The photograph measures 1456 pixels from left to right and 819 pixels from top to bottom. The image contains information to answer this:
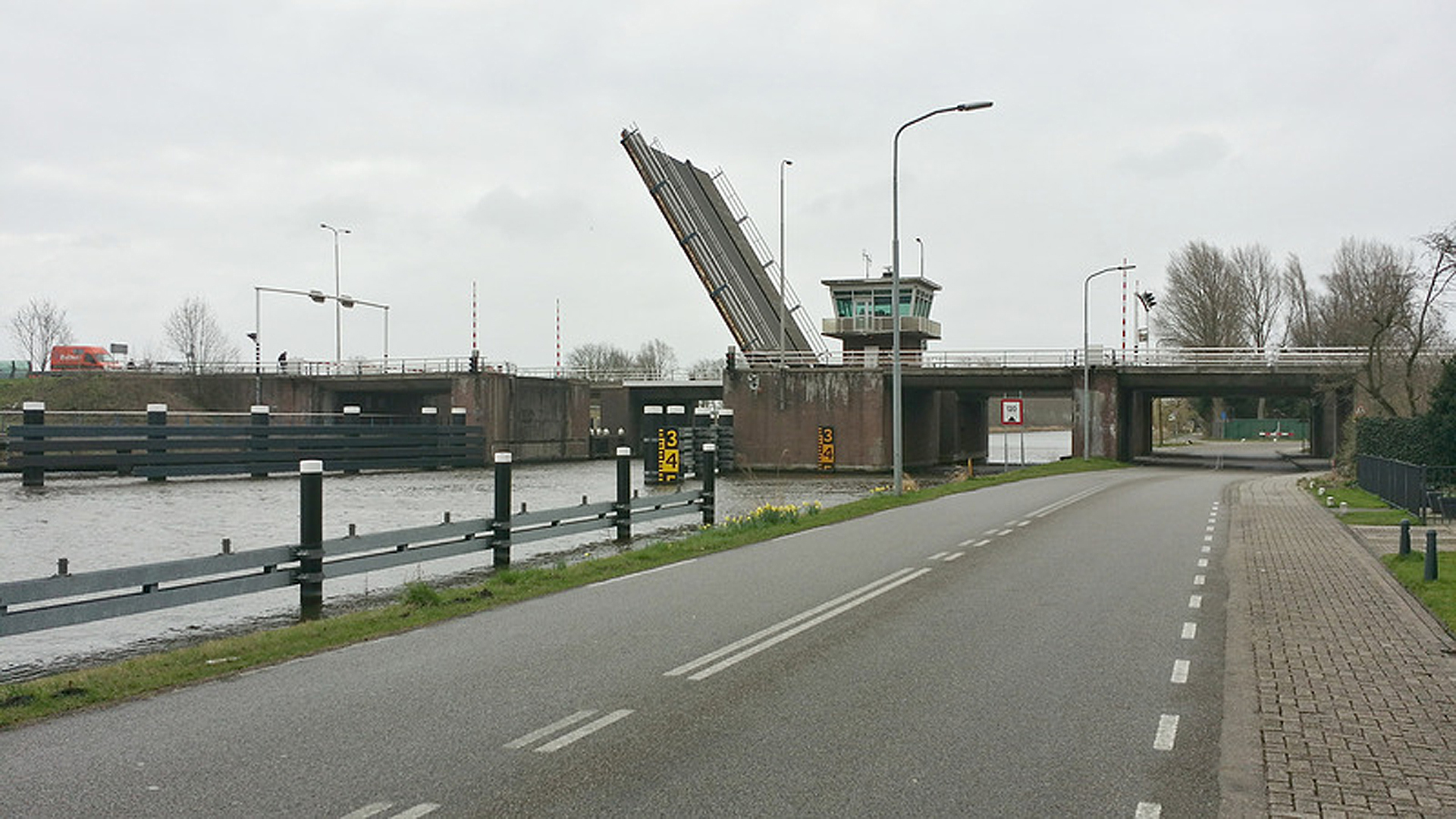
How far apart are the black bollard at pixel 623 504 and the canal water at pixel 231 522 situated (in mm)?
397

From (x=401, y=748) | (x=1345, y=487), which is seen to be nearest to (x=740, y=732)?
(x=401, y=748)

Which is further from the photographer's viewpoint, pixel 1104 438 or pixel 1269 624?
pixel 1104 438

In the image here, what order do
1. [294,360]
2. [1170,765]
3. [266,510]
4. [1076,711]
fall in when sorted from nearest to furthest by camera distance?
[1170,765]
[1076,711]
[266,510]
[294,360]

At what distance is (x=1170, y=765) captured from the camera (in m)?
6.43

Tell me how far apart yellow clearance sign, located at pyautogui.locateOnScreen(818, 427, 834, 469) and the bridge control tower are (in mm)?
7754

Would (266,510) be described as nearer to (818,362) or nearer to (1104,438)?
(818,362)

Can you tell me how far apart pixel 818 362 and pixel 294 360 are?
114ft

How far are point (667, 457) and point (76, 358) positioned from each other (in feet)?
207

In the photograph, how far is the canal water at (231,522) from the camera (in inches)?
504

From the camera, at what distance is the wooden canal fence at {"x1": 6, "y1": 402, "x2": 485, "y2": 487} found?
3681 cm

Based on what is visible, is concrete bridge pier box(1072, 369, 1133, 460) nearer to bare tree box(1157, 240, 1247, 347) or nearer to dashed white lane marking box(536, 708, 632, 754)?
bare tree box(1157, 240, 1247, 347)

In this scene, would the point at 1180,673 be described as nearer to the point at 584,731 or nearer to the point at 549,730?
the point at 584,731

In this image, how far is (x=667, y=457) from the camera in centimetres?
4528

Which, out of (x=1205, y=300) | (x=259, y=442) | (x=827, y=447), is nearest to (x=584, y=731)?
(x=259, y=442)
